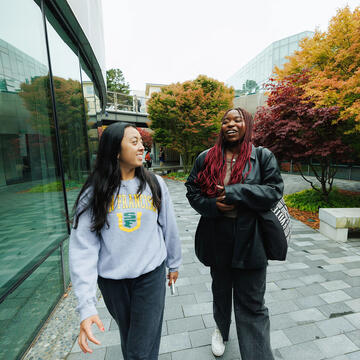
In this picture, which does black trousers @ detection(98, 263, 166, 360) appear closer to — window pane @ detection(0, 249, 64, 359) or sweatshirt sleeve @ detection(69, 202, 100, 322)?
sweatshirt sleeve @ detection(69, 202, 100, 322)

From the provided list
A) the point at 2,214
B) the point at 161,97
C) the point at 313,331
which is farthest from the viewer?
the point at 161,97

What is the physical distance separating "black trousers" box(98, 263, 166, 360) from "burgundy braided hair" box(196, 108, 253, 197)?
730 mm

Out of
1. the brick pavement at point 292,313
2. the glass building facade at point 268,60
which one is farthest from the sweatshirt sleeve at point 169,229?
the glass building facade at point 268,60

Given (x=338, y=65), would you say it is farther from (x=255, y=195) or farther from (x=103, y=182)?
(x=103, y=182)

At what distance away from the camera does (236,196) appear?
1.47 metres

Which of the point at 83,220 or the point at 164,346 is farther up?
the point at 83,220

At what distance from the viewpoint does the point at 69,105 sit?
3.89 m

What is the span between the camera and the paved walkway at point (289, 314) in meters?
1.94

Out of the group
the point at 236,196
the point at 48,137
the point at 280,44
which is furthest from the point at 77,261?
the point at 280,44

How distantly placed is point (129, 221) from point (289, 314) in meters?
2.17

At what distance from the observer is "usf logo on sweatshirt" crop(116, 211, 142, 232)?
1320 mm

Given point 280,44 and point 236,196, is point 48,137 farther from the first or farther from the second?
point 280,44

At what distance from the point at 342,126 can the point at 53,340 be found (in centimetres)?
742

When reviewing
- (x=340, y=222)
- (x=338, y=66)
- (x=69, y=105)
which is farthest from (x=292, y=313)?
(x=338, y=66)
